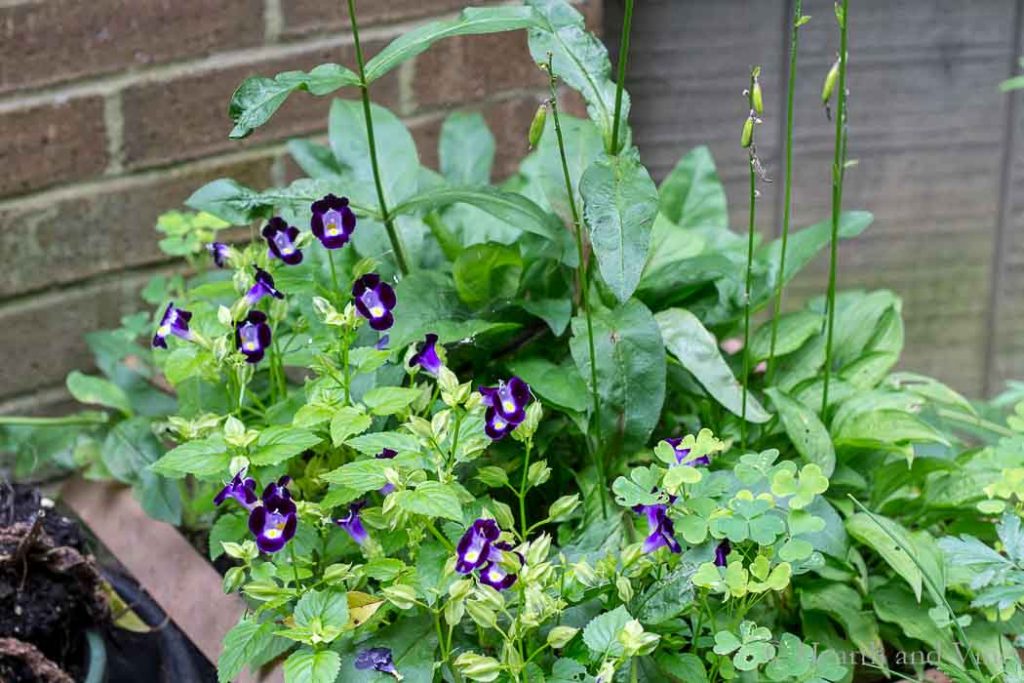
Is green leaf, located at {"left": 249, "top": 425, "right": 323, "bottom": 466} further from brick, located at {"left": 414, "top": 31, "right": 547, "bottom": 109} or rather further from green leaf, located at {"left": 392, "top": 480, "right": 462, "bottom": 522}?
brick, located at {"left": 414, "top": 31, "right": 547, "bottom": 109}

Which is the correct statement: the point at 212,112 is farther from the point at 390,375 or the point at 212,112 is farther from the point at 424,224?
the point at 390,375

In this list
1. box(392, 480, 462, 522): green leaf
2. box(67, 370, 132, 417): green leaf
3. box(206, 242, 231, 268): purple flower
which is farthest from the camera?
box(67, 370, 132, 417): green leaf

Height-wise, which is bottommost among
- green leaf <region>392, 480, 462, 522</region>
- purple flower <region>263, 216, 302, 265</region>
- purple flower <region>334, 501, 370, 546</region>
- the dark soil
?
the dark soil

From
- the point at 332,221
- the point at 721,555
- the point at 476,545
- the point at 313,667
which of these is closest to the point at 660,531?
the point at 721,555

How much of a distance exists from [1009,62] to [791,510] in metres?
1.29

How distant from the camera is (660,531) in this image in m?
1.01

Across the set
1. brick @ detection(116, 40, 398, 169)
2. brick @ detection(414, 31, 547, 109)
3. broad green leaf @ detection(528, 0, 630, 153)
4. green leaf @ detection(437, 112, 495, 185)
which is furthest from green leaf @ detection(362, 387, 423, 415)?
brick @ detection(414, 31, 547, 109)

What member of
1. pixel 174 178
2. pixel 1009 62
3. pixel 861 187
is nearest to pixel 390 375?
pixel 174 178

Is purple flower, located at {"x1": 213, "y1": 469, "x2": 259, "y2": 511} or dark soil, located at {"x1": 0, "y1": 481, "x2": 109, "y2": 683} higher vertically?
purple flower, located at {"x1": 213, "y1": 469, "x2": 259, "y2": 511}

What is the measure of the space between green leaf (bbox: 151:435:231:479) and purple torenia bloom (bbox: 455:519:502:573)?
23 centimetres

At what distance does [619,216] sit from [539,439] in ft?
0.88

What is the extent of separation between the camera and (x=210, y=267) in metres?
1.67

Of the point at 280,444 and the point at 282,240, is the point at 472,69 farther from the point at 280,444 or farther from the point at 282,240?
the point at 280,444

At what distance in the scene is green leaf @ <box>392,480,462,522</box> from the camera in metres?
0.92
